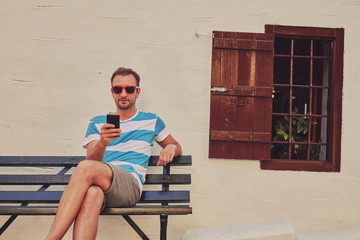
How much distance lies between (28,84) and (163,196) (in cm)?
200

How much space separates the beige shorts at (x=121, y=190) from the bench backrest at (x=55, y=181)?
16 cm

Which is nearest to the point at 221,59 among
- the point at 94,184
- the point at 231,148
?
the point at 231,148

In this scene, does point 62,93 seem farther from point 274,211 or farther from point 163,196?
point 274,211

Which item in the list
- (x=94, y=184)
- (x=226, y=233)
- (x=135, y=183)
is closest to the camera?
(x=94, y=184)

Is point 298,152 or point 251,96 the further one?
point 298,152

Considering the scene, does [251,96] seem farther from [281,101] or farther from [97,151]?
[281,101]

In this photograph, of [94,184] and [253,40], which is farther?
[253,40]

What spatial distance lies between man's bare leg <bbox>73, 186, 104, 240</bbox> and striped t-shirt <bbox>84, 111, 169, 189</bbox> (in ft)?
1.51

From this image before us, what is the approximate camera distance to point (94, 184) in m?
2.21

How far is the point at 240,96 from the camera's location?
344cm

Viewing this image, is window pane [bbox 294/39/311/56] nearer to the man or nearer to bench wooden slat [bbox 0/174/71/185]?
the man

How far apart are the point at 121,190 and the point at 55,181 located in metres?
0.88

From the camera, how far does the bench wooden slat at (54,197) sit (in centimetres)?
251

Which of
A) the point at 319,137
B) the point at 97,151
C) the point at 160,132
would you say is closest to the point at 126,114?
the point at 160,132
